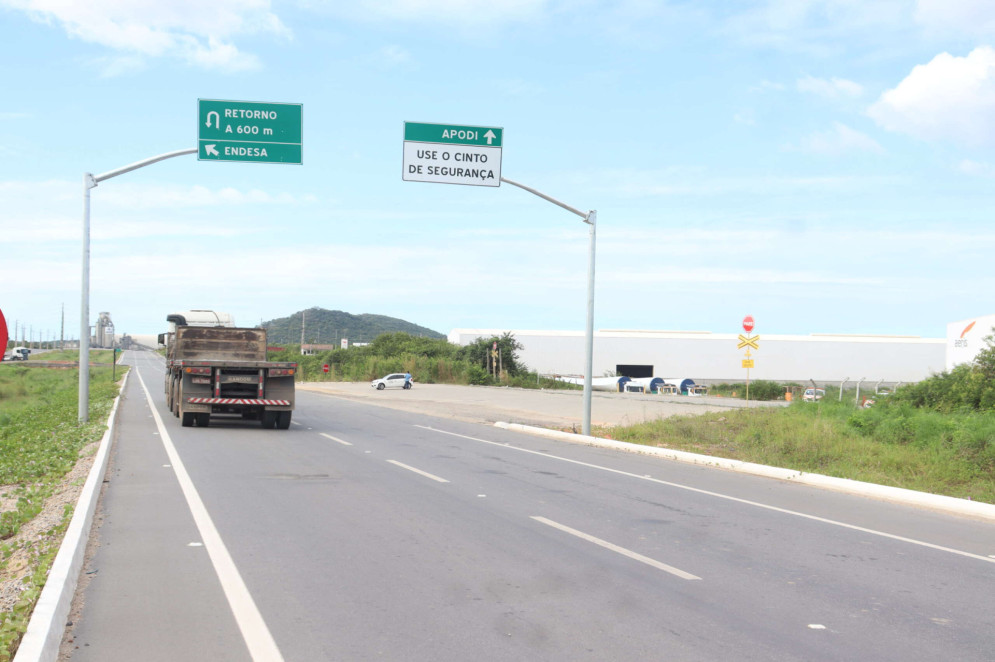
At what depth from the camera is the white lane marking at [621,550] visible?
7.52 meters

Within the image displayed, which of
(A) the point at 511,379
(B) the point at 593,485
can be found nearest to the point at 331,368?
(A) the point at 511,379

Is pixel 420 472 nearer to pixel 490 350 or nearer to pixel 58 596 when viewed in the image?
pixel 58 596

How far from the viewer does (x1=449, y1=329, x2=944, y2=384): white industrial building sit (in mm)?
87750

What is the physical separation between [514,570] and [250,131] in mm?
16279

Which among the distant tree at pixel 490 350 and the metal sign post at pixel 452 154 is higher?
the metal sign post at pixel 452 154

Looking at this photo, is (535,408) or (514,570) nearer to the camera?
(514,570)

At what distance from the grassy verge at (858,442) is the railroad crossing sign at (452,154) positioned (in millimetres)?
7835

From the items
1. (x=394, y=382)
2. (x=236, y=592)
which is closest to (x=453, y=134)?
(x=236, y=592)

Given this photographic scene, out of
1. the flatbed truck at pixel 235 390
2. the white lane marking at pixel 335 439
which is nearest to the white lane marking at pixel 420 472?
the white lane marking at pixel 335 439

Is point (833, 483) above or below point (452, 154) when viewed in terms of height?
below

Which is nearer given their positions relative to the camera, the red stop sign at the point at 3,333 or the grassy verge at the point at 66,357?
the red stop sign at the point at 3,333

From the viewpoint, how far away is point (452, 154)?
786 inches

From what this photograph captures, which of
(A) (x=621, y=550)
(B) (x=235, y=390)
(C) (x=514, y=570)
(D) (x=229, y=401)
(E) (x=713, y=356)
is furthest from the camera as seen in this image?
(E) (x=713, y=356)

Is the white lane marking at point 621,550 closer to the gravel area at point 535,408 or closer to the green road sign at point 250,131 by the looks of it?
the green road sign at point 250,131
